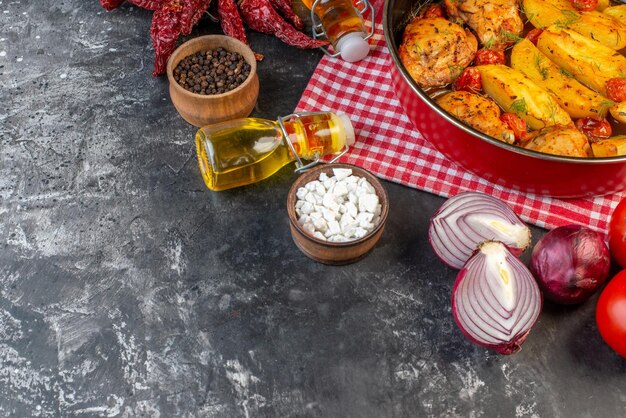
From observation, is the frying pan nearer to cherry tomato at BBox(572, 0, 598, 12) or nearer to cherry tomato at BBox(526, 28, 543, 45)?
cherry tomato at BBox(526, 28, 543, 45)

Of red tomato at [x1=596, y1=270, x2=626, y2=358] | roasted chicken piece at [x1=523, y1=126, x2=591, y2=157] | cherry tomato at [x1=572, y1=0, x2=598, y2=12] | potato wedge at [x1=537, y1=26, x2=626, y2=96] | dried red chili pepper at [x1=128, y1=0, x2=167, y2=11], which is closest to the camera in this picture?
red tomato at [x1=596, y1=270, x2=626, y2=358]

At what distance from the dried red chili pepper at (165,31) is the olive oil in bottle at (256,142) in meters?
0.55

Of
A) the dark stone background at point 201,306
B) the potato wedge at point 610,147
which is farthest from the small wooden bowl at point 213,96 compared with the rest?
the potato wedge at point 610,147

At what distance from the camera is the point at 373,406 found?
2242mm

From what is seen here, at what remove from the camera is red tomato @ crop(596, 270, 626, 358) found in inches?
83.8

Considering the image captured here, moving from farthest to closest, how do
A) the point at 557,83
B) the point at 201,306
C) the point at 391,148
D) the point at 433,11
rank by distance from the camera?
the point at 433,11
the point at 391,148
the point at 557,83
the point at 201,306

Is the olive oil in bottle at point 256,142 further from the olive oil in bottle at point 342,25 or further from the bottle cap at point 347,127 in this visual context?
the olive oil in bottle at point 342,25

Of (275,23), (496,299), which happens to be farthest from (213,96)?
(496,299)

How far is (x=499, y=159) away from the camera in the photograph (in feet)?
7.75

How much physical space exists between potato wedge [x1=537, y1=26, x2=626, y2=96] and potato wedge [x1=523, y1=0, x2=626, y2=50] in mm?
92

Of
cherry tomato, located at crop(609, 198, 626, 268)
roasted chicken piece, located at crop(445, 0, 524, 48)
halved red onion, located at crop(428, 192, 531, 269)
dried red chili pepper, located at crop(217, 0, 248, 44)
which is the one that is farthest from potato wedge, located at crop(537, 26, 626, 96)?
dried red chili pepper, located at crop(217, 0, 248, 44)

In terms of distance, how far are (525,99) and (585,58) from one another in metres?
0.36

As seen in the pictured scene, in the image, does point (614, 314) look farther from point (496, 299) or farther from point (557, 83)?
point (557, 83)

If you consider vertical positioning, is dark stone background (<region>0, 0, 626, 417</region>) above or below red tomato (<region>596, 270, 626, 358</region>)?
below
